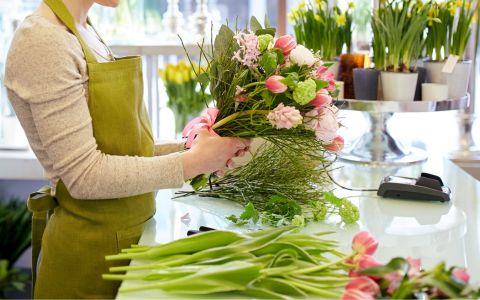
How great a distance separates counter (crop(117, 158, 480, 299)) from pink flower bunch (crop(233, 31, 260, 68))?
35 cm

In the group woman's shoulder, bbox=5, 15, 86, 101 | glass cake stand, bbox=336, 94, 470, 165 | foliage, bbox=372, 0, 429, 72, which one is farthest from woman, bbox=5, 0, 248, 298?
foliage, bbox=372, 0, 429, 72

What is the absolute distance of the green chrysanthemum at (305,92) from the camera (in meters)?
1.45

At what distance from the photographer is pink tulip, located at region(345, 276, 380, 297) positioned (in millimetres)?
1072

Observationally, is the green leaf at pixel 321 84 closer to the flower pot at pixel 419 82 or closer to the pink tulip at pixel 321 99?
the pink tulip at pixel 321 99

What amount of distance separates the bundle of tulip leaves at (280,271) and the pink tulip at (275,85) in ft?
0.92

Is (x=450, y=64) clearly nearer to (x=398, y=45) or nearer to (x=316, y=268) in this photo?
(x=398, y=45)

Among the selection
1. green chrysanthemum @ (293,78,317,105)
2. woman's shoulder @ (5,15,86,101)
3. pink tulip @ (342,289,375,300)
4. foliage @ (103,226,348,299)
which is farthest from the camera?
green chrysanthemum @ (293,78,317,105)

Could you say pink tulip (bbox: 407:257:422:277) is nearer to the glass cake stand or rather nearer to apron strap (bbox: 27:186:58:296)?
apron strap (bbox: 27:186:58:296)

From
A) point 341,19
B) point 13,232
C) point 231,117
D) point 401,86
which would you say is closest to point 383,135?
point 401,86

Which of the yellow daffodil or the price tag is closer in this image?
the price tag

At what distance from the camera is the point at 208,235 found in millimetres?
1308

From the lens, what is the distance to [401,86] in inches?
89.0

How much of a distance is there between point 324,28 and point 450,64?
42 centimetres

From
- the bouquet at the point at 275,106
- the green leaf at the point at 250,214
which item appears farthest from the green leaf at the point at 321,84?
the green leaf at the point at 250,214
